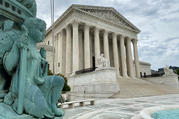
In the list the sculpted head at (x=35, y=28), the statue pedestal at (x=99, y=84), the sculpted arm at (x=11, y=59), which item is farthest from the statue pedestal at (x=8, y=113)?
the statue pedestal at (x=99, y=84)

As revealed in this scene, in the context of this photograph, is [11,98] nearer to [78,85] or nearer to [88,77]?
[88,77]

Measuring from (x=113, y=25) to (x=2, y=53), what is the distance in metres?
31.7

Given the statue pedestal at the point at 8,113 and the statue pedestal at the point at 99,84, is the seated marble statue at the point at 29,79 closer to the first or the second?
the statue pedestal at the point at 8,113

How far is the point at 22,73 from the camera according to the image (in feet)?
8.31

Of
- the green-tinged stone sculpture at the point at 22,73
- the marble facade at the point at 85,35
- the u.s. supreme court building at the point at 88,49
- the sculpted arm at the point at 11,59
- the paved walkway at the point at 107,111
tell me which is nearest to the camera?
the green-tinged stone sculpture at the point at 22,73

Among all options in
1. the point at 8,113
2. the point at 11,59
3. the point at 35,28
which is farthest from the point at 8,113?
the point at 35,28

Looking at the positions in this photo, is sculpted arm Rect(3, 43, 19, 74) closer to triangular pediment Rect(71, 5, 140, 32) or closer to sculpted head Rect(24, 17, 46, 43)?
sculpted head Rect(24, 17, 46, 43)

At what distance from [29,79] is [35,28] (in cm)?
112

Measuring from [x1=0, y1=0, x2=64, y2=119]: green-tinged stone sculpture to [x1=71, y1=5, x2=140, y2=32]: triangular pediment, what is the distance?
1011 inches

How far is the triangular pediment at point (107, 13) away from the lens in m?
28.9

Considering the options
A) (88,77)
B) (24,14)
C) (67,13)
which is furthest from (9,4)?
(67,13)

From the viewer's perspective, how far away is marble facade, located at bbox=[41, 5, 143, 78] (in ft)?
85.1

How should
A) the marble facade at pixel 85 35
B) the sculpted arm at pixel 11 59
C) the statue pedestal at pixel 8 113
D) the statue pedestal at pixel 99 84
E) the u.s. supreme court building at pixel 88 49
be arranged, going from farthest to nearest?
→ the marble facade at pixel 85 35 < the u.s. supreme court building at pixel 88 49 < the statue pedestal at pixel 99 84 < the sculpted arm at pixel 11 59 < the statue pedestal at pixel 8 113

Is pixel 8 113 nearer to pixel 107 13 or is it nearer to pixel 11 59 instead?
pixel 11 59
